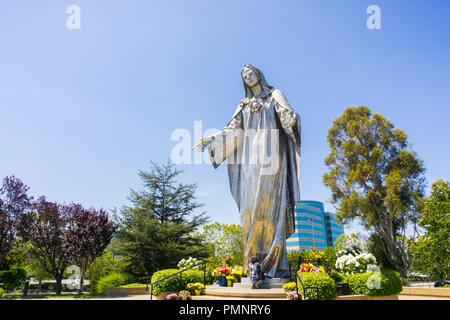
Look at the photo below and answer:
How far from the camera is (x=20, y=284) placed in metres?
25.2

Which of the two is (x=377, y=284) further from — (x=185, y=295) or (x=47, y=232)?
(x=47, y=232)

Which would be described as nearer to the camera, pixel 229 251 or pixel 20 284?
pixel 20 284

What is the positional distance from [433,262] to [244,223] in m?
10.9

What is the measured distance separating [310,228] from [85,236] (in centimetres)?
7525

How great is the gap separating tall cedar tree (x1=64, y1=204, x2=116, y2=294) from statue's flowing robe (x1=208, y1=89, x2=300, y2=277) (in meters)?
12.0

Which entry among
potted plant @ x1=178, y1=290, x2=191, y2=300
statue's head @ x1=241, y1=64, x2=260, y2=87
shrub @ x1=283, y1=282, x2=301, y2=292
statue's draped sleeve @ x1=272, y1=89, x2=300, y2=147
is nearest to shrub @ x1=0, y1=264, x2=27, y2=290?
potted plant @ x1=178, y1=290, x2=191, y2=300

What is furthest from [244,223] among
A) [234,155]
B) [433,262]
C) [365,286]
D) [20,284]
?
[20,284]

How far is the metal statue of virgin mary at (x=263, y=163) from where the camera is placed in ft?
30.1

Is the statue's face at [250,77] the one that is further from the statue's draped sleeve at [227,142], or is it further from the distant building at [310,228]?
the distant building at [310,228]

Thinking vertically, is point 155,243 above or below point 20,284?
above

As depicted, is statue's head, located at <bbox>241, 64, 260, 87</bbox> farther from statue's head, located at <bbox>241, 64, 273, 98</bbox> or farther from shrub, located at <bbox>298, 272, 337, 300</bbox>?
shrub, located at <bbox>298, 272, 337, 300</bbox>
